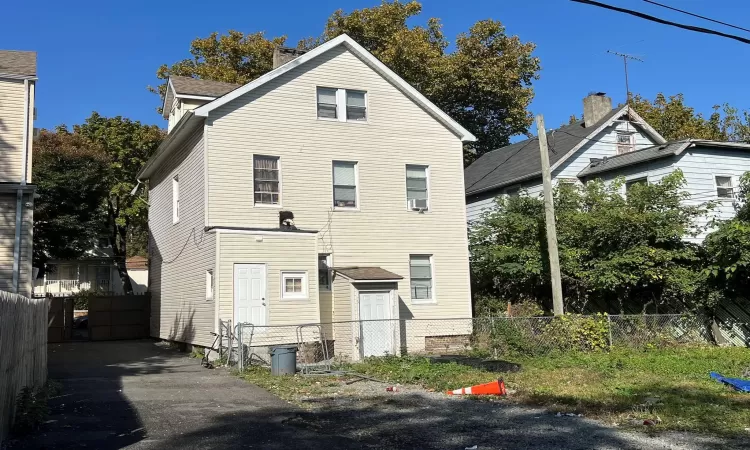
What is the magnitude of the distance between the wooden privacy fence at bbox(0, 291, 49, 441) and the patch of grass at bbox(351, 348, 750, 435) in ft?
21.7

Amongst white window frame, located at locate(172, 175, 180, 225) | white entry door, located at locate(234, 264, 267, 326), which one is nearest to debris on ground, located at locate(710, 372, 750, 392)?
white entry door, located at locate(234, 264, 267, 326)

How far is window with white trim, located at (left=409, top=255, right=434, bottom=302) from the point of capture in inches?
820

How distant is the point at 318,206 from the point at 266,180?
1.70 m

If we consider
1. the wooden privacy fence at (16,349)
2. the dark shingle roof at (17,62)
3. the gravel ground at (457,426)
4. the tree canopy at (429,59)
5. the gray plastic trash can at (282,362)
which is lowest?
the gravel ground at (457,426)

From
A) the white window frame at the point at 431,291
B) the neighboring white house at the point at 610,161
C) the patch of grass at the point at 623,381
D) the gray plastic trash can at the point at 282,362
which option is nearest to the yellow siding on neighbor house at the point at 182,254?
the gray plastic trash can at the point at 282,362

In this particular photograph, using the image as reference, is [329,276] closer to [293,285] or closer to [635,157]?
[293,285]

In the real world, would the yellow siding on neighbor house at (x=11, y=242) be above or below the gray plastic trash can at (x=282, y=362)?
above

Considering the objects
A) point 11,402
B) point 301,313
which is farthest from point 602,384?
point 11,402

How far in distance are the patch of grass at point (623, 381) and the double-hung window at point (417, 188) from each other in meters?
5.91

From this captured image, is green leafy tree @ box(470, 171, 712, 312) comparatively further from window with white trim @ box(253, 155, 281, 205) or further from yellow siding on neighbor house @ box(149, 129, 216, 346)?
yellow siding on neighbor house @ box(149, 129, 216, 346)

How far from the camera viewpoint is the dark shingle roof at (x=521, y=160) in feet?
89.0

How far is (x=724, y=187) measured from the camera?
24188mm

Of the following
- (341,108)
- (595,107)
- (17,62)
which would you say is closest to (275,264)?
(341,108)

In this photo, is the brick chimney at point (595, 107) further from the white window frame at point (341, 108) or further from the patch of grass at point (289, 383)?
the patch of grass at point (289, 383)
